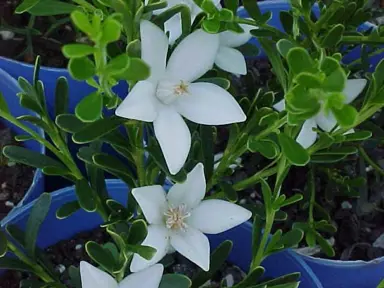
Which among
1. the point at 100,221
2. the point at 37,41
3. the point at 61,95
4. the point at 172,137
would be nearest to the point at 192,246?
the point at 172,137

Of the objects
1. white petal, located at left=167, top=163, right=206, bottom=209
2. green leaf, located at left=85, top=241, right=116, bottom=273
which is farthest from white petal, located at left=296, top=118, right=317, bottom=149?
green leaf, located at left=85, top=241, right=116, bottom=273

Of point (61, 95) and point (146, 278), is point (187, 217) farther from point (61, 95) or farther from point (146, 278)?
point (61, 95)

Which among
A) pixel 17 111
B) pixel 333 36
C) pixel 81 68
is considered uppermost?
pixel 81 68

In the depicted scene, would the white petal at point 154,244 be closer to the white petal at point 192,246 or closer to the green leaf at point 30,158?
the white petal at point 192,246

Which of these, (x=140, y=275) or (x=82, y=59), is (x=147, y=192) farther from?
(x=82, y=59)

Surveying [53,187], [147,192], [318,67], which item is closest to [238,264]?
[53,187]
